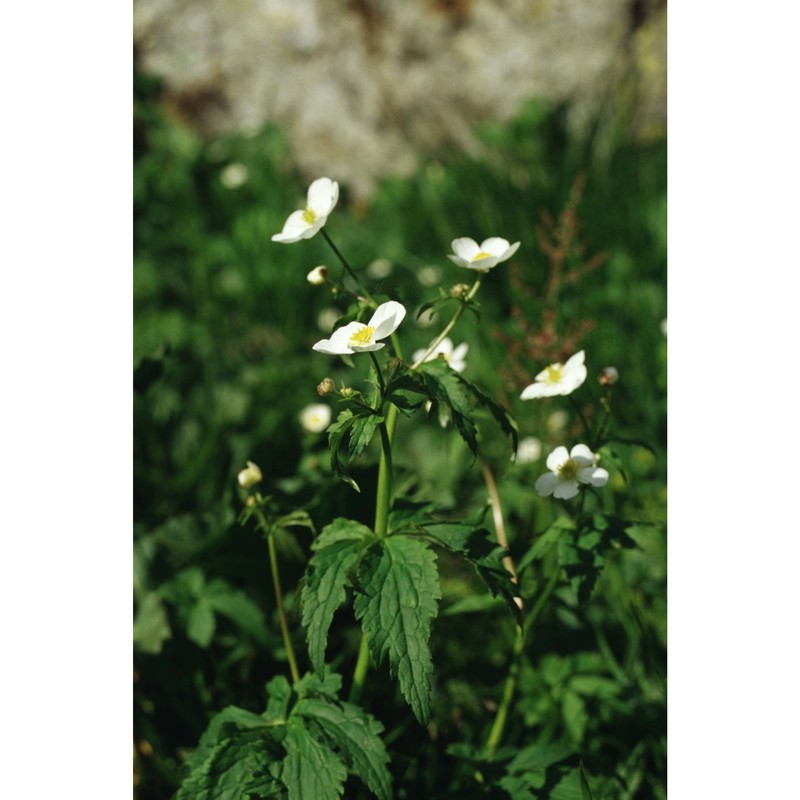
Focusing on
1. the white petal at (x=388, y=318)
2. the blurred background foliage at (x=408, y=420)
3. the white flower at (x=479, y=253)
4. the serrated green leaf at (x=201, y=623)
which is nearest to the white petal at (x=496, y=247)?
the white flower at (x=479, y=253)

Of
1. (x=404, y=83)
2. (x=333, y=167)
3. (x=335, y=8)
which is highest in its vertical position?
(x=335, y=8)

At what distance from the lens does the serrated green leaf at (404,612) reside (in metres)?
1.18

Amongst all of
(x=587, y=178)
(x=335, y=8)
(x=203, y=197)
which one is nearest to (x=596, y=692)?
(x=587, y=178)

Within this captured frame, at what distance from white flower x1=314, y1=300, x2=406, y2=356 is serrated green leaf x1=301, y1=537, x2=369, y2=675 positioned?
32 cm

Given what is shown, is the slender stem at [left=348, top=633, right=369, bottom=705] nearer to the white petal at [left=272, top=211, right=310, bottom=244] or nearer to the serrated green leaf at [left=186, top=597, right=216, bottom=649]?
the serrated green leaf at [left=186, top=597, right=216, bottom=649]

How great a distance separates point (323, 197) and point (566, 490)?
0.69 m

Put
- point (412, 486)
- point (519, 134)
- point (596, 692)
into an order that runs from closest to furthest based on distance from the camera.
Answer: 1. point (596, 692)
2. point (412, 486)
3. point (519, 134)

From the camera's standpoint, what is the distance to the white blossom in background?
3629 mm

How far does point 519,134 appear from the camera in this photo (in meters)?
4.06

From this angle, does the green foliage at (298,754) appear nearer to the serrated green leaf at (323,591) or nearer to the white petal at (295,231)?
the serrated green leaf at (323,591)

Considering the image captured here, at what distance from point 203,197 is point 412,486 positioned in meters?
2.32

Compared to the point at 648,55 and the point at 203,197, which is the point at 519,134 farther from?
the point at 203,197

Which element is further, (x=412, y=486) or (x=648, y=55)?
(x=648, y=55)

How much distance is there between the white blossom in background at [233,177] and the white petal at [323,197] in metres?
2.21
